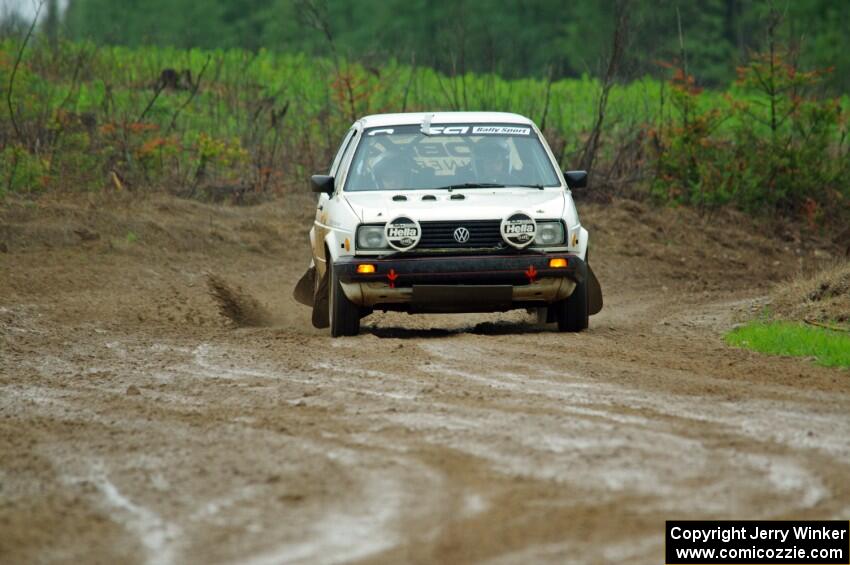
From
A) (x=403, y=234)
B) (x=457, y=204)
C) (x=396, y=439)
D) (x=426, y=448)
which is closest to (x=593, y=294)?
(x=457, y=204)

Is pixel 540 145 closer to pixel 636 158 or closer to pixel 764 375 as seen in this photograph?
pixel 764 375

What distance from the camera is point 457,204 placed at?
34.3 feet

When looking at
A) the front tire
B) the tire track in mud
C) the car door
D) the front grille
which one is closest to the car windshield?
the car door

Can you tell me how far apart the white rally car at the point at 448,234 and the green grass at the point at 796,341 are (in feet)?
4.18

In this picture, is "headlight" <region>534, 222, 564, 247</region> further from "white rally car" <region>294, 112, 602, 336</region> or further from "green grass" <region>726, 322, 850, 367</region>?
"green grass" <region>726, 322, 850, 367</region>

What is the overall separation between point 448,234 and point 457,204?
1.06 ft

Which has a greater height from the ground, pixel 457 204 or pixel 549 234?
pixel 457 204

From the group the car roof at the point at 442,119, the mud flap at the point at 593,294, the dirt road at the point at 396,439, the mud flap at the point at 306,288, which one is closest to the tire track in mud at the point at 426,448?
the dirt road at the point at 396,439

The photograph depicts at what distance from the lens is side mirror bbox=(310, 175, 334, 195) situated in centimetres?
1136

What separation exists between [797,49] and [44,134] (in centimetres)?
1206

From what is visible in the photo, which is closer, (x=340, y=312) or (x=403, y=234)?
(x=403, y=234)

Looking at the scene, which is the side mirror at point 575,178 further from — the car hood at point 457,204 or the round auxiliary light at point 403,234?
the round auxiliary light at point 403,234

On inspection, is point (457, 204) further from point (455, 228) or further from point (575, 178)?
point (575, 178)

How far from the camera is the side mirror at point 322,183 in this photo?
11.4 m
